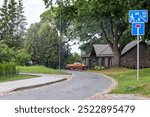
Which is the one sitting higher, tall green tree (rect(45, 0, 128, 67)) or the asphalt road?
tall green tree (rect(45, 0, 128, 67))

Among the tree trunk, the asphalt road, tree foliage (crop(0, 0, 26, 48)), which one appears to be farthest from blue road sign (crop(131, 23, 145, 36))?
tree foliage (crop(0, 0, 26, 48))

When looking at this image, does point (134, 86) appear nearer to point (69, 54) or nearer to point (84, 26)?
point (84, 26)

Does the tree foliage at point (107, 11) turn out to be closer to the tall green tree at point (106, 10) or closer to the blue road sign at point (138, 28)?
the tall green tree at point (106, 10)

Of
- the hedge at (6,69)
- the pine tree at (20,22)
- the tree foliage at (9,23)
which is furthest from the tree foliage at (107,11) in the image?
the pine tree at (20,22)

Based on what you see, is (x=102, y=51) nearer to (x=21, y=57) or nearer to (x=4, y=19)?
(x=21, y=57)

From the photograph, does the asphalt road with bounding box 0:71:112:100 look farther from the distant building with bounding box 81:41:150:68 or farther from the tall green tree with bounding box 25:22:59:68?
the tall green tree with bounding box 25:22:59:68

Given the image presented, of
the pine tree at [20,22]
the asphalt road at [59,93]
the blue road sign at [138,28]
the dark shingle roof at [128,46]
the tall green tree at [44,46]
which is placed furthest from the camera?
the pine tree at [20,22]

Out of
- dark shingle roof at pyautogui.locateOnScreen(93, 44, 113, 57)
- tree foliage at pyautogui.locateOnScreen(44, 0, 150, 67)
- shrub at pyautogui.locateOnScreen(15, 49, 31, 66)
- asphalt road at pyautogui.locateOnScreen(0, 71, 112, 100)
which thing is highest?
tree foliage at pyautogui.locateOnScreen(44, 0, 150, 67)

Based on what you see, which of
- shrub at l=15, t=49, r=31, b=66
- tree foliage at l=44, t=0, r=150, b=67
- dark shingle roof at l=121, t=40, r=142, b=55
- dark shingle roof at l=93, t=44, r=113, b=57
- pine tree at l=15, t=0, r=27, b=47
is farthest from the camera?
pine tree at l=15, t=0, r=27, b=47

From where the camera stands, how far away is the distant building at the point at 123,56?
210 ft

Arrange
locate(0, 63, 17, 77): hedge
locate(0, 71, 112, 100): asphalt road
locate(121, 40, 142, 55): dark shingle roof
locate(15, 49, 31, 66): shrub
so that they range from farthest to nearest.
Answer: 1. locate(121, 40, 142, 55): dark shingle roof
2. locate(15, 49, 31, 66): shrub
3. locate(0, 63, 17, 77): hedge
4. locate(0, 71, 112, 100): asphalt road

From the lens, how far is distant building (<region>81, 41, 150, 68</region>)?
6412 cm

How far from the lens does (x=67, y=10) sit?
150 ft

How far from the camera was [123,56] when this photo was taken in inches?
2569
